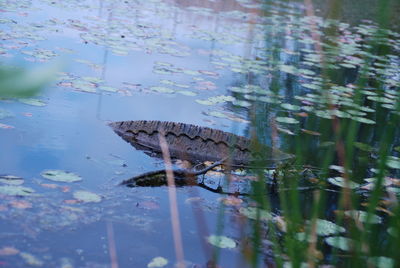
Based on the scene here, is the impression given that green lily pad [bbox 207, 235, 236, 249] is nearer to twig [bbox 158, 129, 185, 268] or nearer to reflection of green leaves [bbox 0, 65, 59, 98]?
twig [bbox 158, 129, 185, 268]

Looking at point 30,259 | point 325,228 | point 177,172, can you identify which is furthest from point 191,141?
point 30,259

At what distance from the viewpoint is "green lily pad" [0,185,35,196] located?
1.98 m

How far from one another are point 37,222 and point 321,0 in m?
8.15

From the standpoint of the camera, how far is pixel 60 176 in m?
2.18

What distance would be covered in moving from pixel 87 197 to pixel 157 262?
1.49ft

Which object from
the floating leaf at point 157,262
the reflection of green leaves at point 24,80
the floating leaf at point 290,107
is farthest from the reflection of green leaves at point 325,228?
the reflection of green leaves at point 24,80

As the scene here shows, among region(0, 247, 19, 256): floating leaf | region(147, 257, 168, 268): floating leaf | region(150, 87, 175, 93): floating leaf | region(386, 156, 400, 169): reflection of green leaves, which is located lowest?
region(0, 247, 19, 256): floating leaf

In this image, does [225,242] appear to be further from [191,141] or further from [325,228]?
[191,141]

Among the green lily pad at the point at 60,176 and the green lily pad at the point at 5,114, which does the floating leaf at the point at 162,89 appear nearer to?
the green lily pad at the point at 5,114

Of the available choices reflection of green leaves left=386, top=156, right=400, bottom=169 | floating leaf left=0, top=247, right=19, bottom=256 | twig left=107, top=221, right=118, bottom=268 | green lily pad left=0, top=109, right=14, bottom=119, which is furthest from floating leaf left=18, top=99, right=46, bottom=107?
reflection of green leaves left=386, top=156, right=400, bottom=169

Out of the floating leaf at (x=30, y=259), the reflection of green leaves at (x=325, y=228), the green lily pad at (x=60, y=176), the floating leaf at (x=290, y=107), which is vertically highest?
the floating leaf at (x=290, y=107)

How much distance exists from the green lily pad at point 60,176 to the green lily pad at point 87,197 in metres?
0.13

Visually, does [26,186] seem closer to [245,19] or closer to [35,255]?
[35,255]

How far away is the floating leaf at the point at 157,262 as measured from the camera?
1.70 metres
